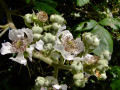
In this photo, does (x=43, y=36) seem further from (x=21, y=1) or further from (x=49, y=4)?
(x=21, y=1)

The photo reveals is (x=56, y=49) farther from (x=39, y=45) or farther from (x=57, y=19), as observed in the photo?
(x=57, y=19)

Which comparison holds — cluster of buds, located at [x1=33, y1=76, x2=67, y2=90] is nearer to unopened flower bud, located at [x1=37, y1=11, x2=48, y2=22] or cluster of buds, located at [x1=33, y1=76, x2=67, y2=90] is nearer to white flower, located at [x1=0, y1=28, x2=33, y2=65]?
white flower, located at [x1=0, y1=28, x2=33, y2=65]

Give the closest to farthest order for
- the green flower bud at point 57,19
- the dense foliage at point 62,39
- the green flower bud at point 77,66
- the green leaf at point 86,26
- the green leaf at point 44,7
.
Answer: the green flower bud at point 77,66, the dense foliage at point 62,39, the green flower bud at point 57,19, the green leaf at point 44,7, the green leaf at point 86,26

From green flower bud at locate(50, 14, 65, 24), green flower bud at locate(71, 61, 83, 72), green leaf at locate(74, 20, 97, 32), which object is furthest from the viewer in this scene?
green leaf at locate(74, 20, 97, 32)

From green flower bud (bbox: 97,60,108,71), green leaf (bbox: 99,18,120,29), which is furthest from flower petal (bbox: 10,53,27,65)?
green leaf (bbox: 99,18,120,29)

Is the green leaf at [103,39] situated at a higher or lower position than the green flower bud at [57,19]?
lower

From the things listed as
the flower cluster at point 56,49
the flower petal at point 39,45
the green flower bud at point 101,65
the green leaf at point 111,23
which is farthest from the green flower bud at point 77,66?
the green leaf at point 111,23

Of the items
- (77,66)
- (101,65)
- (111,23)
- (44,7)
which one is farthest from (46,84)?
(111,23)

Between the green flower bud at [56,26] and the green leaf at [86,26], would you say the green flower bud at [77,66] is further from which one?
the green leaf at [86,26]

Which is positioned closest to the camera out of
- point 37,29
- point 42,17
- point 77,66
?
point 77,66
